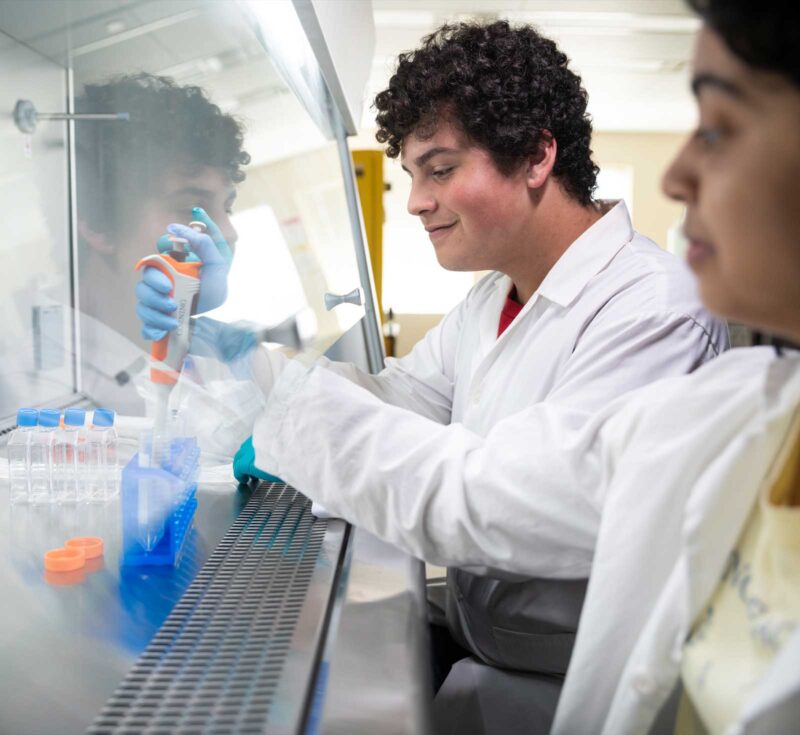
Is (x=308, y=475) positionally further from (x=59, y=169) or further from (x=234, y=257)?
(x=59, y=169)

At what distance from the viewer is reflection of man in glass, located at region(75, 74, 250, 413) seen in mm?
1888

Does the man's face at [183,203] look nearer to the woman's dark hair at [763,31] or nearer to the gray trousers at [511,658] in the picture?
the gray trousers at [511,658]

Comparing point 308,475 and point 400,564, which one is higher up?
point 308,475

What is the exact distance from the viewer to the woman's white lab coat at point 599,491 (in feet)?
2.48

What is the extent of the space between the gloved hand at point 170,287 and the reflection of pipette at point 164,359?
0.01 m

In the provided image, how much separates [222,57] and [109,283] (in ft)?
2.16

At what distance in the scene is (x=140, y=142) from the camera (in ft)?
6.55

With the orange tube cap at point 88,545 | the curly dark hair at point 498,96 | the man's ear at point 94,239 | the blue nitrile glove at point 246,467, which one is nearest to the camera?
the orange tube cap at point 88,545

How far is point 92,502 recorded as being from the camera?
1.28m

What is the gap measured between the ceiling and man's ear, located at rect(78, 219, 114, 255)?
219 cm

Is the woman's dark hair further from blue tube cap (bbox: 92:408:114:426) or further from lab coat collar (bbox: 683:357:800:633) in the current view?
blue tube cap (bbox: 92:408:114:426)

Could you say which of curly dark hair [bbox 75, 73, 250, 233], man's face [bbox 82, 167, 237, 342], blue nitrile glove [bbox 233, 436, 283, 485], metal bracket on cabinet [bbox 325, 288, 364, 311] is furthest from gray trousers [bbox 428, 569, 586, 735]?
metal bracket on cabinet [bbox 325, 288, 364, 311]

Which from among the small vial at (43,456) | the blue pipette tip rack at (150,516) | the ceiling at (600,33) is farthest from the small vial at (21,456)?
the ceiling at (600,33)

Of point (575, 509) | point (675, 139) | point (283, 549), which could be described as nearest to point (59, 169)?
point (283, 549)
